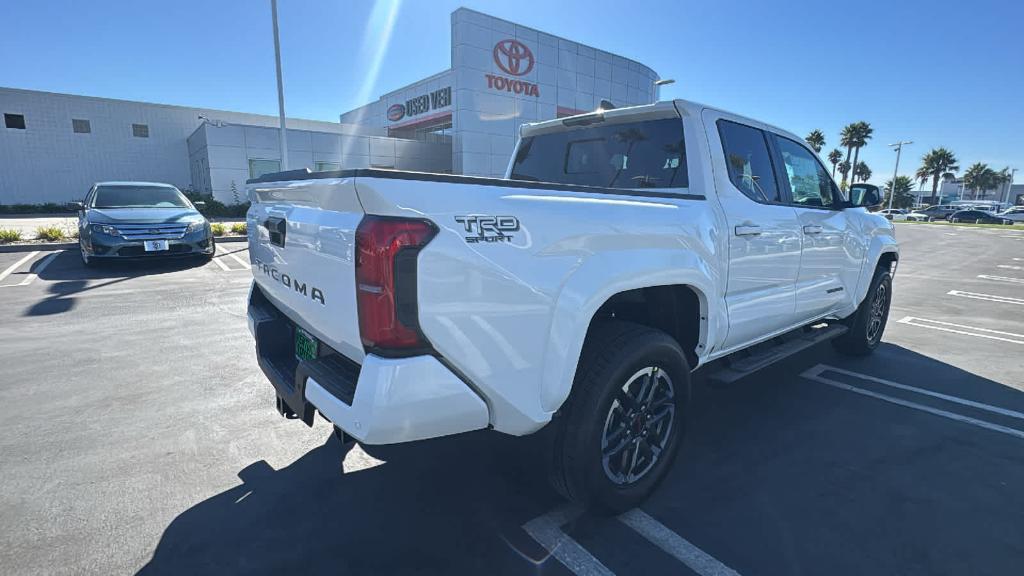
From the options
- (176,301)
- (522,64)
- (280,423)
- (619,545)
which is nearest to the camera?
(619,545)

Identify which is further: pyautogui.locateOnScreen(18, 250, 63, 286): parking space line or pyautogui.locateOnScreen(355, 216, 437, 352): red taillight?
pyautogui.locateOnScreen(18, 250, 63, 286): parking space line

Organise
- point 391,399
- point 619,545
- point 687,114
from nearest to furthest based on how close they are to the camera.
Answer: point 391,399, point 619,545, point 687,114

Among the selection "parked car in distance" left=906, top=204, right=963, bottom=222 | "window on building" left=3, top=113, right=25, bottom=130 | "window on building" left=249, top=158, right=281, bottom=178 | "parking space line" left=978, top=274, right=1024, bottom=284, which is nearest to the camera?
"parking space line" left=978, top=274, right=1024, bottom=284

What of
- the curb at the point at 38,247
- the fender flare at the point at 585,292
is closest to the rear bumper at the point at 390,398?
the fender flare at the point at 585,292

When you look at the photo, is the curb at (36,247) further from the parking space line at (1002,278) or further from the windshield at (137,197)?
the parking space line at (1002,278)

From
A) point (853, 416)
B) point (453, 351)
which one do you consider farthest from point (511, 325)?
point (853, 416)

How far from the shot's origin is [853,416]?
3.70 metres

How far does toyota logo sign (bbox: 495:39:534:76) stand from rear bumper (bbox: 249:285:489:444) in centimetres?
2525

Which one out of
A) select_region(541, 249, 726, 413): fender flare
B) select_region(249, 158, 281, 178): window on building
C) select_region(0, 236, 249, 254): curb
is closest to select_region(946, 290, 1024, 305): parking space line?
select_region(541, 249, 726, 413): fender flare

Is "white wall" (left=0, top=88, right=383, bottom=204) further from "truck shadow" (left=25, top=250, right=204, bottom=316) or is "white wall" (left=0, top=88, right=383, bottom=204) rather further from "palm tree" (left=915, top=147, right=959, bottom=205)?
"palm tree" (left=915, top=147, right=959, bottom=205)

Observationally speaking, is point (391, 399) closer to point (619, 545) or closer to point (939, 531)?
point (619, 545)

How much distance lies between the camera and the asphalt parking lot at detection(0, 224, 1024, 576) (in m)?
2.20

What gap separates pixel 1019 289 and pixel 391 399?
12561mm

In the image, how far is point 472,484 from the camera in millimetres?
2734
